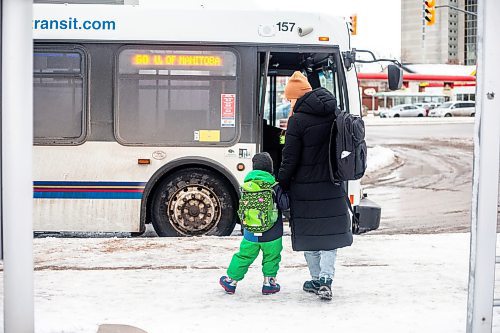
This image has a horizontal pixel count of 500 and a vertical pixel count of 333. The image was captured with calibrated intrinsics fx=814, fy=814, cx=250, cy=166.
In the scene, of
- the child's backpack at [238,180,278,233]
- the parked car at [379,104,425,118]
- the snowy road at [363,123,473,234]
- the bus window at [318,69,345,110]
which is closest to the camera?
the child's backpack at [238,180,278,233]

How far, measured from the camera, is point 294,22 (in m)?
10.0

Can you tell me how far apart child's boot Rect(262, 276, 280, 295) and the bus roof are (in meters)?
4.15

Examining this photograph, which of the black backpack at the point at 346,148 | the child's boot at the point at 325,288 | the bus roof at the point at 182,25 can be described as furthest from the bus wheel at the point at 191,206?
the black backpack at the point at 346,148

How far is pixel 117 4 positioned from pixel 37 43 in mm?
1093

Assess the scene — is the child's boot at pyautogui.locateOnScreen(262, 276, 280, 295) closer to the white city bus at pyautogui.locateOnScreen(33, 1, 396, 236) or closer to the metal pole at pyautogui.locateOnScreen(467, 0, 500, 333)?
the metal pole at pyautogui.locateOnScreen(467, 0, 500, 333)

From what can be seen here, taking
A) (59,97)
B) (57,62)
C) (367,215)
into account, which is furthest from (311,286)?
(57,62)

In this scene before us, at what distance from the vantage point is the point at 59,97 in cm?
985

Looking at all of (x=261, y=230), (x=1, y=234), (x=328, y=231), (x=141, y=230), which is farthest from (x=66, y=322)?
(x=141, y=230)

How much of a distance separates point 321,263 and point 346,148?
100 cm

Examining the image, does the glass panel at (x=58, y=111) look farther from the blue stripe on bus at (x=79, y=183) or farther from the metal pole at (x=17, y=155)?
the metal pole at (x=17, y=155)

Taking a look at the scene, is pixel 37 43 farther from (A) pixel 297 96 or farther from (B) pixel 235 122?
(A) pixel 297 96

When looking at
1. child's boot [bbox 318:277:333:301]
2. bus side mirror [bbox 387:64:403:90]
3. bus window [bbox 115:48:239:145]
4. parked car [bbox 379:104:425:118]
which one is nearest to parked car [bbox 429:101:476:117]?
parked car [bbox 379:104:425:118]

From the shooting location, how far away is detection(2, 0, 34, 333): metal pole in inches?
182

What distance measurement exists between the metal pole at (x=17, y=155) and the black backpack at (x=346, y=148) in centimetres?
240
